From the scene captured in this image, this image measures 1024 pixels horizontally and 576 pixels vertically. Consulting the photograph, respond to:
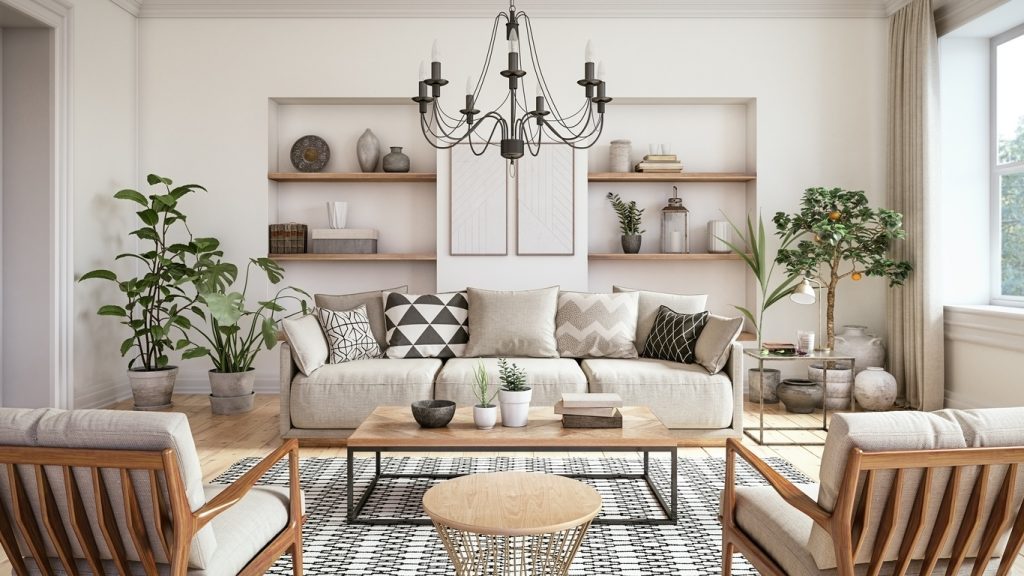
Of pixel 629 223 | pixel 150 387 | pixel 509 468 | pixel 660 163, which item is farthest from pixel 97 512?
pixel 660 163

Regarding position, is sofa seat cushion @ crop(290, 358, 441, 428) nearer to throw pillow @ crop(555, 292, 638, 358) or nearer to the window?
throw pillow @ crop(555, 292, 638, 358)

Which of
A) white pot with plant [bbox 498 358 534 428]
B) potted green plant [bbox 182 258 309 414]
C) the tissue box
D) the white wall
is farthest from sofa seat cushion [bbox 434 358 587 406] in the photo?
the tissue box

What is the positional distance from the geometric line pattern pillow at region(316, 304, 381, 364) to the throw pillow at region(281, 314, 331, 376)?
0.05 m

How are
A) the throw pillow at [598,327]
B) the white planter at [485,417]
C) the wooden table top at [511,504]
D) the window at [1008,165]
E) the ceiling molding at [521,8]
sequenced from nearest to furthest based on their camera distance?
the wooden table top at [511,504], the white planter at [485,417], the throw pillow at [598,327], the window at [1008,165], the ceiling molding at [521,8]

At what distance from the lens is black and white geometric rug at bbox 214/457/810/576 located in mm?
2461

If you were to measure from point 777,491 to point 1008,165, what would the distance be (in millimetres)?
4181

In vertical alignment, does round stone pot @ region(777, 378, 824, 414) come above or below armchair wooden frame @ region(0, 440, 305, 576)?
below

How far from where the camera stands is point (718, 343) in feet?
13.1

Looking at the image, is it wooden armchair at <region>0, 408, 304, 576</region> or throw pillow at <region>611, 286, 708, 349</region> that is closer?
wooden armchair at <region>0, 408, 304, 576</region>

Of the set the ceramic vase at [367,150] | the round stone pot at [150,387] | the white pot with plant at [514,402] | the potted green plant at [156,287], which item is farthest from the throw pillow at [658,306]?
the round stone pot at [150,387]

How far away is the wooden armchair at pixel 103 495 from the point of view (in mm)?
1540

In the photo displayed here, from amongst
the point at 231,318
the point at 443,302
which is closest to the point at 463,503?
the point at 443,302

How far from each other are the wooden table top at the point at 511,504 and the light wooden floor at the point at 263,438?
1572mm

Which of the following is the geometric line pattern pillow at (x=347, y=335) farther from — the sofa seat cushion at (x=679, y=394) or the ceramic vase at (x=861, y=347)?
the ceramic vase at (x=861, y=347)
